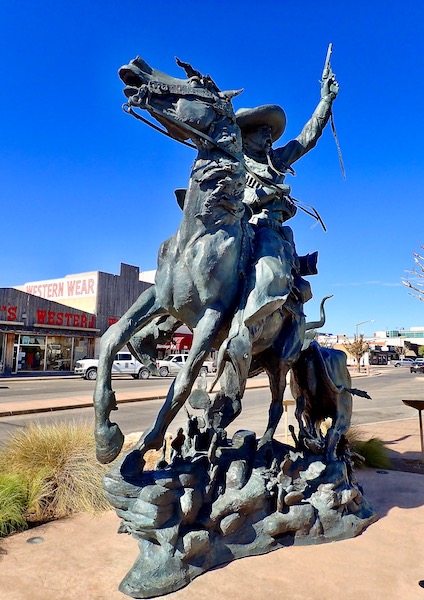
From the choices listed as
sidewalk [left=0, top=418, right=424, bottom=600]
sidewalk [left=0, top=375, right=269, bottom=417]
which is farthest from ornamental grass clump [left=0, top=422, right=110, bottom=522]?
sidewalk [left=0, top=375, right=269, bottom=417]

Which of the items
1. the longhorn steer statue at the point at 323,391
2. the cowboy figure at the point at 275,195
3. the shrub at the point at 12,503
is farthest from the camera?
the longhorn steer statue at the point at 323,391

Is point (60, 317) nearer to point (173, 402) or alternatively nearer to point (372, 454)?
point (372, 454)

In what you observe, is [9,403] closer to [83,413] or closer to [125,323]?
[83,413]

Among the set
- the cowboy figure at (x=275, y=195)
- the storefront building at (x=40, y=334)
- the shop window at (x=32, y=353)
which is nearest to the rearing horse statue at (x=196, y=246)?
the cowboy figure at (x=275, y=195)

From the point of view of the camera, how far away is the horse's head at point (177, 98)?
288cm

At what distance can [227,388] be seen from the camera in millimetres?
3143

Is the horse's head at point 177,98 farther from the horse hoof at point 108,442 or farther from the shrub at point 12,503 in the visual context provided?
the shrub at point 12,503

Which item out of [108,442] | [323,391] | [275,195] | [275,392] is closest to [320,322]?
[323,391]

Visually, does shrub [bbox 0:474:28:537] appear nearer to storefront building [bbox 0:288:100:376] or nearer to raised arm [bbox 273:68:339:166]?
raised arm [bbox 273:68:339:166]

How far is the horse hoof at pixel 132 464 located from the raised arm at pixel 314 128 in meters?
2.88

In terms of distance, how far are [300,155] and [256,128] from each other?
0.58m

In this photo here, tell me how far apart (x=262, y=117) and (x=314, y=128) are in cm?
72

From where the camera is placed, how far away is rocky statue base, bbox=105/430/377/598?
2721 mm

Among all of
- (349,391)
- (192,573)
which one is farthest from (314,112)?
(192,573)
